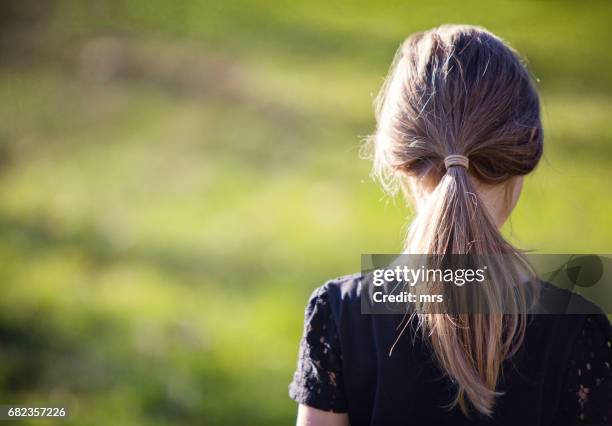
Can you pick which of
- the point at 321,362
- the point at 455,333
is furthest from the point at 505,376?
the point at 321,362

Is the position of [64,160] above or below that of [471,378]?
above

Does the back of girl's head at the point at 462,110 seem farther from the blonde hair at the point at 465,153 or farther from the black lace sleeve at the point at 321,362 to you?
the black lace sleeve at the point at 321,362

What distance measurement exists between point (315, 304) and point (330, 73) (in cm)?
285

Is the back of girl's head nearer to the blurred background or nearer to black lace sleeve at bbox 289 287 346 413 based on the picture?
black lace sleeve at bbox 289 287 346 413

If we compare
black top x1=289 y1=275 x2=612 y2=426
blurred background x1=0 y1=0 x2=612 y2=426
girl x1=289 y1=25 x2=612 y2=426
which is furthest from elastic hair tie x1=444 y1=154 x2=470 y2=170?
blurred background x1=0 y1=0 x2=612 y2=426

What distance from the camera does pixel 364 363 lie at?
1278 mm

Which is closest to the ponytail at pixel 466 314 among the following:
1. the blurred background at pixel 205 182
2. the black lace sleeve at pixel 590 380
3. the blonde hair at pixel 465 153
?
the blonde hair at pixel 465 153

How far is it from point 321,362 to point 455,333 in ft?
0.79

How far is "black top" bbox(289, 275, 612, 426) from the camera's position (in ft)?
4.11

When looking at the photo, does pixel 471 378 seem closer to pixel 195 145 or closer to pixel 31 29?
pixel 195 145

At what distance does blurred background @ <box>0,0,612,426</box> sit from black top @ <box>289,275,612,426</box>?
114 cm

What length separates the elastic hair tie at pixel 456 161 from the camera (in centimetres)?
128

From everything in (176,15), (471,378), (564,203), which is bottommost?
(471,378)

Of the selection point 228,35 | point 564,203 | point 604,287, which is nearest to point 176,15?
point 228,35
